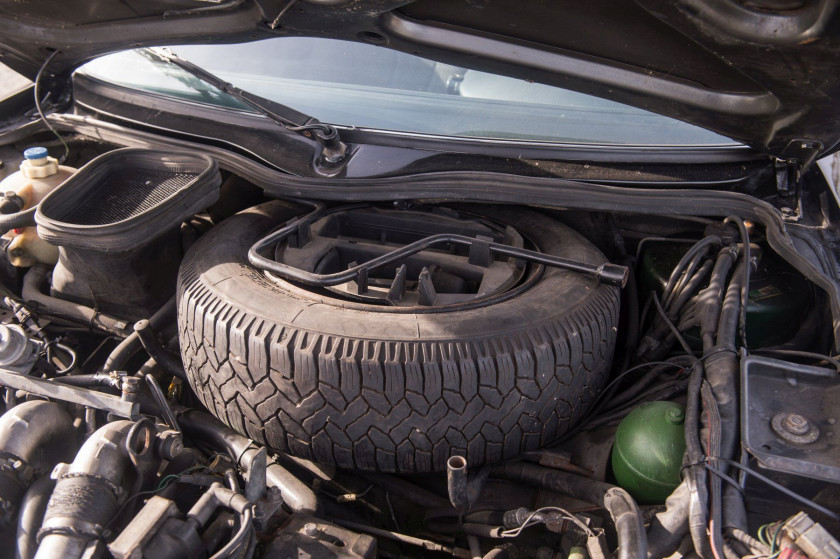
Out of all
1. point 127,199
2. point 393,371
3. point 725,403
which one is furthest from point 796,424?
point 127,199

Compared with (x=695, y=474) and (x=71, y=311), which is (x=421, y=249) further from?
(x=71, y=311)

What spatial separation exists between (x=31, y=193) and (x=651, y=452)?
6.58 ft

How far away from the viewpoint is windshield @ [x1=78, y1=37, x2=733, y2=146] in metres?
1.92

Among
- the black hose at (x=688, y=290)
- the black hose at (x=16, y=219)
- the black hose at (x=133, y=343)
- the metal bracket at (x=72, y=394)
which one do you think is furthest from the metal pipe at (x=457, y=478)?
the black hose at (x=16, y=219)

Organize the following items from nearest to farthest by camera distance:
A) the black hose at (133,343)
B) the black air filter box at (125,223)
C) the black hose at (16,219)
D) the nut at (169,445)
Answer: the nut at (169,445)
the black air filter box at (125,223)
the black hose at (133,343)
the black hose at (16,219)

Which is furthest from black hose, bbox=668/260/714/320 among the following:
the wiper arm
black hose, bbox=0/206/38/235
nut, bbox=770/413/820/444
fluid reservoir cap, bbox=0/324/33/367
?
black hose, bbox=0/206/38/235

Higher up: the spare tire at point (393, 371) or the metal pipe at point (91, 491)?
the spare tire at point (393, 371)

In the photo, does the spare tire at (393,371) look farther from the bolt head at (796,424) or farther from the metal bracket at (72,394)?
the bolt head at (796,424)

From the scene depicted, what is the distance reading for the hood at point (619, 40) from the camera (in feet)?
4.24

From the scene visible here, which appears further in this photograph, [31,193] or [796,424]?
[31,193]

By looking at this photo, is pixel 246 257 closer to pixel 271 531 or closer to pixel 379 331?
pixel 379 331

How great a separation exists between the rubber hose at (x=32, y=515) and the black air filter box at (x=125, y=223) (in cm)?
59

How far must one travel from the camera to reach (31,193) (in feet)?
6.59

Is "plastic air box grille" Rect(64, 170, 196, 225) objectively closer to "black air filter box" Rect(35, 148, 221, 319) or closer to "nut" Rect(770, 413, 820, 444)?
"black air filter box" Rect(35, 148, 221, 319)
